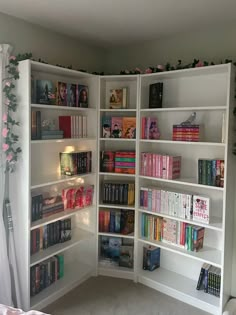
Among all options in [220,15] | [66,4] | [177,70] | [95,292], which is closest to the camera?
[66,4]

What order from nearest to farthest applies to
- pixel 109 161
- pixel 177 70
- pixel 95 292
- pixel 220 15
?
pixel 220 15 < pixel 177 70 < pixel 95 292 < pixel 109 161

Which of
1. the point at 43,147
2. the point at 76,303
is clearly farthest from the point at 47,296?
the point at 43,147

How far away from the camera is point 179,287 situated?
2.86 meters

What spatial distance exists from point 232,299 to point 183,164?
1272 mm

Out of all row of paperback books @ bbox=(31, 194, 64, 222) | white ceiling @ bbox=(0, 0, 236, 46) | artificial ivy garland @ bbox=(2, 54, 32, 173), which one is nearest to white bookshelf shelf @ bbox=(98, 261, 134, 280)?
row of paperback books @ bbox=(31, 194, 64, 222)

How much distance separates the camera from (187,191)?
294 centimetres

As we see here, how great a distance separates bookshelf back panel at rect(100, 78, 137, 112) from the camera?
3.19m

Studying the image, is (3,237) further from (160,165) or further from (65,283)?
(160,165)

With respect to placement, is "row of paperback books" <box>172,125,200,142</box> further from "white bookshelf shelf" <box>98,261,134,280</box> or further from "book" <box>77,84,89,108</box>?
"white bookshelf shelf" <box>98,261,134,280</box>

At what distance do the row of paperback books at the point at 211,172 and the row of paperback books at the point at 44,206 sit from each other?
4.31ft

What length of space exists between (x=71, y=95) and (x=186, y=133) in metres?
1.12

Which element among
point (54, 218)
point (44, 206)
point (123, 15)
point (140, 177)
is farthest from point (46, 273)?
point (123, 15)

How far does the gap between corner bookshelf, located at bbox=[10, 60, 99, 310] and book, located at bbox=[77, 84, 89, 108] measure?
0.06 metres

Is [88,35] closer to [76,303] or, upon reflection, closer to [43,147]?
[43,147]
